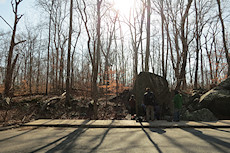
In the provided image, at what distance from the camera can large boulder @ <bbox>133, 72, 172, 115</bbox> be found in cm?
984

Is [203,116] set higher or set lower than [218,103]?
lower

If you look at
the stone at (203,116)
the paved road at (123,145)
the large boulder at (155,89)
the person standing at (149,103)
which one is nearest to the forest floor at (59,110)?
the large boulder at (155,89)

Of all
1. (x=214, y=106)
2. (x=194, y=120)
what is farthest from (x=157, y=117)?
(x=214, y=106)

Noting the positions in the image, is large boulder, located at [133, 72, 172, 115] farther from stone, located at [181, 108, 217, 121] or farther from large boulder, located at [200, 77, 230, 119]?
large boulder, located at [200, 77, 230, 119]

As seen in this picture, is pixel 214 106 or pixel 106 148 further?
pixel 214 106

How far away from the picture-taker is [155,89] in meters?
10.3

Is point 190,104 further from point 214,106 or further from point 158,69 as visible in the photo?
point 158,69

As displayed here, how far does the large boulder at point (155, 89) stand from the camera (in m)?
9.84

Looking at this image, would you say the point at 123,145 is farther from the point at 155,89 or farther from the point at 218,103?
the point at 218,103

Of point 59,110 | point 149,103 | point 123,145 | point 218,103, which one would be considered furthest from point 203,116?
point 59,110

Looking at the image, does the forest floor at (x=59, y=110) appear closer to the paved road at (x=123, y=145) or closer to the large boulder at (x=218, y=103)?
the paved road at (x=123, y=145)

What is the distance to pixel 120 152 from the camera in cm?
356

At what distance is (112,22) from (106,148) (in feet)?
56.7

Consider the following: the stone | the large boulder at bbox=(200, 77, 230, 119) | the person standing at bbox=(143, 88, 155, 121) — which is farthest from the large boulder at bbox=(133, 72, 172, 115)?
the large boulder at bbox=(200, 77, 230, 119)
